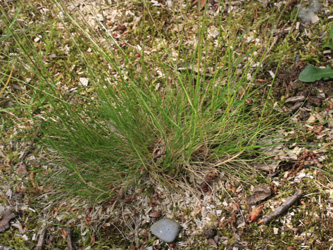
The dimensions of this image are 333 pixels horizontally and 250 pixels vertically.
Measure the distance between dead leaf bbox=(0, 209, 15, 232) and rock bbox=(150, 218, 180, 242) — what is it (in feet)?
2.64

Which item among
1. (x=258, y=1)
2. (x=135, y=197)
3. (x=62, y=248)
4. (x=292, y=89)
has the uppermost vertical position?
(x=258, y=1)

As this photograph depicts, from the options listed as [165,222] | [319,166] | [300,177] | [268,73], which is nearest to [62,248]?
[165,222]

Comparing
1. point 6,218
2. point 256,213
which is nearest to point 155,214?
point 256,213

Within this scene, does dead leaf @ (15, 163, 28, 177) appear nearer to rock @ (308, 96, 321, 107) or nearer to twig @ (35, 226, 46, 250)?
twig @ (35, 226, 46, 250)

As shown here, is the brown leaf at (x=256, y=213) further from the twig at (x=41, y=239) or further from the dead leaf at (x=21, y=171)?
the dead leaf at (x=21, y=171)

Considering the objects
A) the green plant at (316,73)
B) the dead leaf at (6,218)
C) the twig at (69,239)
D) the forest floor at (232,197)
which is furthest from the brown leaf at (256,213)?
the dead leaf at (6,218)

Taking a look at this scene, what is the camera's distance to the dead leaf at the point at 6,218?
1.68m

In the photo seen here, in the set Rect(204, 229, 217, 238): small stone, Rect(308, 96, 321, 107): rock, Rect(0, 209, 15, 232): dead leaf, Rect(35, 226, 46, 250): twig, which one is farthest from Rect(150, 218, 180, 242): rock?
Rect(308, 96, 321, 107): rock

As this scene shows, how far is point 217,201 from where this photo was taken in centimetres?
159

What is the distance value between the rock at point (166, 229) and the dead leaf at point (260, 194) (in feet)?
1.28

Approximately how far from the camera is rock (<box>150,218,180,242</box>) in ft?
4.99

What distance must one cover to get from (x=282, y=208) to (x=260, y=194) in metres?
0.12

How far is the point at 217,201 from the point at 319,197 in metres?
0.48

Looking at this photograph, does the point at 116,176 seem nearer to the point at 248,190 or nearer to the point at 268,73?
the point at 248,190
